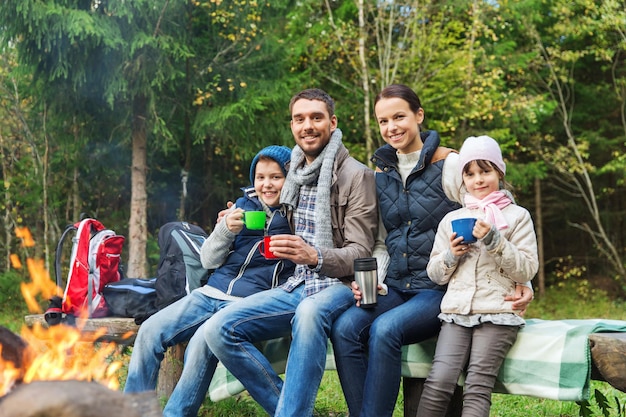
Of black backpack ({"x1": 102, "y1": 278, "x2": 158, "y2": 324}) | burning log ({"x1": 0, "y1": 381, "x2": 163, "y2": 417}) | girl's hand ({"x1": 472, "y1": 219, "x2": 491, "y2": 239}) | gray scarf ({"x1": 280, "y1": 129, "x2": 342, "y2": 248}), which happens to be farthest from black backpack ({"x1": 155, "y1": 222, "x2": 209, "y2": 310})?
burning log ({"x1": 0, "y1": 381, "x2": 163, "y2": 417})

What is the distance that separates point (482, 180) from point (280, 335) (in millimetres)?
1304

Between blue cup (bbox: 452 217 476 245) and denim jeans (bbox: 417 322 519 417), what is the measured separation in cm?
40

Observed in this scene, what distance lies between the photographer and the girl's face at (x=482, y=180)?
327 cm

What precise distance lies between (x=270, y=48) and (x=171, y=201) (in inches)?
138

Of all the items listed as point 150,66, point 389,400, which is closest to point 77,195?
point 150,66

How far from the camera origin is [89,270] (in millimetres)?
4527

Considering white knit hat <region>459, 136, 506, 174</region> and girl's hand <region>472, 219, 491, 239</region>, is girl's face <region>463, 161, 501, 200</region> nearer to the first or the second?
white knit hat <region>459, 136, 506, 174</region>

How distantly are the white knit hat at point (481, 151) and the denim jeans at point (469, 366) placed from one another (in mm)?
758

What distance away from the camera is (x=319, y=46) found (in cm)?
1224

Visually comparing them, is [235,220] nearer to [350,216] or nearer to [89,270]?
[350,216]

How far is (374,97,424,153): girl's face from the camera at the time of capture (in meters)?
3.61

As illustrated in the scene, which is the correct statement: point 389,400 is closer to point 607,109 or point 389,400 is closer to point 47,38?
point 47,38

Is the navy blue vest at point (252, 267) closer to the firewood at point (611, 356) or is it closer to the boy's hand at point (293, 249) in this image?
the boy's hand at point (293, 249)

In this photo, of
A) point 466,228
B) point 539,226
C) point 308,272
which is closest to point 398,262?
point 308,272
